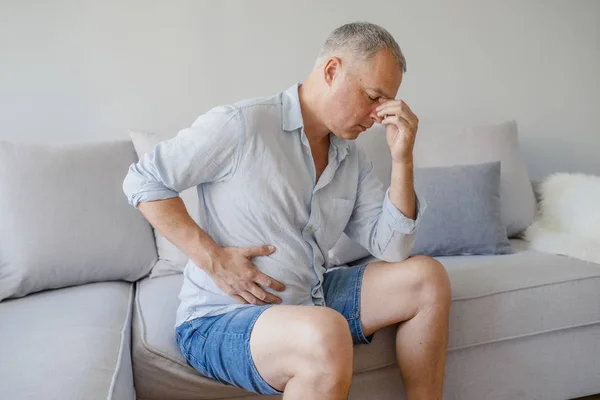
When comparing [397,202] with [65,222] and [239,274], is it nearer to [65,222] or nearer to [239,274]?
[239,274]

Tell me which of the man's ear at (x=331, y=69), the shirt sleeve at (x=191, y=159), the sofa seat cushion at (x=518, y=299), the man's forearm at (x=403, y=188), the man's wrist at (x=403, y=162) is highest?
the man's ear at (x=331, y=69)

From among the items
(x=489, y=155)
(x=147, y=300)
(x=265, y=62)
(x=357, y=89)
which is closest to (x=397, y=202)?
(x=357, y=89)

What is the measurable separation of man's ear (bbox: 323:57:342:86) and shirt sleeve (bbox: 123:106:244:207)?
0.70 feet

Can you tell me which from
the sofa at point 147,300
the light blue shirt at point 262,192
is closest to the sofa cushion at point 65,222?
the sofa at point 147,300

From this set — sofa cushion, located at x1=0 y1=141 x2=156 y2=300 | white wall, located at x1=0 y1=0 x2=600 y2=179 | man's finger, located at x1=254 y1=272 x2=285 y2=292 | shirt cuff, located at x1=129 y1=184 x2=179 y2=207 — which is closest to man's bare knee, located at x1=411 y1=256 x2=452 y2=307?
man's finger, located at x1=254 y1=272 x2=285 y2=292

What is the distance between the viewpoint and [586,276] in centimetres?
172

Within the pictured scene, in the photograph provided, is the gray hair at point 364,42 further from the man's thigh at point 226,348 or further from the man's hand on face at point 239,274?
the man's thigh at point 226,348

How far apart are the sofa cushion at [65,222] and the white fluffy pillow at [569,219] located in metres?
1.30

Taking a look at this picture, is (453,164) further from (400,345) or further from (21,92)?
(21,92)

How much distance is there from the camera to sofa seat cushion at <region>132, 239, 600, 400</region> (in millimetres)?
1378

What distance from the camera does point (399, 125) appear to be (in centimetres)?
135

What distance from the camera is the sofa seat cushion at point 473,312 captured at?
4.52 feet

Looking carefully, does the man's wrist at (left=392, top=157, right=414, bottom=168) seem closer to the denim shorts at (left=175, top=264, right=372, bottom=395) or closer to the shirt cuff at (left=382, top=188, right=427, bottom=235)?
the shirt cuff at (left=382, top=188, right=427, bottom=235)

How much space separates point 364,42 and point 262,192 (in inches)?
15.4
